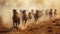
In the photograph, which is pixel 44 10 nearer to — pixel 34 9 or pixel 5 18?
pixel 34 9

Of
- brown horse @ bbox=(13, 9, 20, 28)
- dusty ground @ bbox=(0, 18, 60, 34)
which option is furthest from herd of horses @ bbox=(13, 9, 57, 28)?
dusty ground @ bbox=(0, 18, 60, 34)

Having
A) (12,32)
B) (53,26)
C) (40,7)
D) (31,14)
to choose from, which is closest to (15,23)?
(12,32)

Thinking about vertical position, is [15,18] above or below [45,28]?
above

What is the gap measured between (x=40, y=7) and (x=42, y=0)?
0.33ft

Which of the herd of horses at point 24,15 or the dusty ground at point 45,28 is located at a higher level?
the herd of horses at point 24,15

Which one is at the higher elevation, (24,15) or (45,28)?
(24,15)

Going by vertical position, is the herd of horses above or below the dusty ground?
above

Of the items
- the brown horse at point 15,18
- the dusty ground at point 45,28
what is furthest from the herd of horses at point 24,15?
the dusty ground at point 45,28

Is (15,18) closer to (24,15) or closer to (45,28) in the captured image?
(24,15)

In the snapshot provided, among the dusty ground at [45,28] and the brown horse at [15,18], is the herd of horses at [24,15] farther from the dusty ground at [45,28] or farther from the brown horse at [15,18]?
the dusty ground at [45,28]

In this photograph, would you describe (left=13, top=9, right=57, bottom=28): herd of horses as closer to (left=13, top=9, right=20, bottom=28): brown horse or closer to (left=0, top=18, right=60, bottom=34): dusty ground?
(left=13, top=9, right=20, bottom=28): brown horse

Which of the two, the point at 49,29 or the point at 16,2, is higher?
the point at 16,2

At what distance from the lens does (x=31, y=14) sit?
1.83 metres

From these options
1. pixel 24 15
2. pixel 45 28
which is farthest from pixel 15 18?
pixel 45 28
